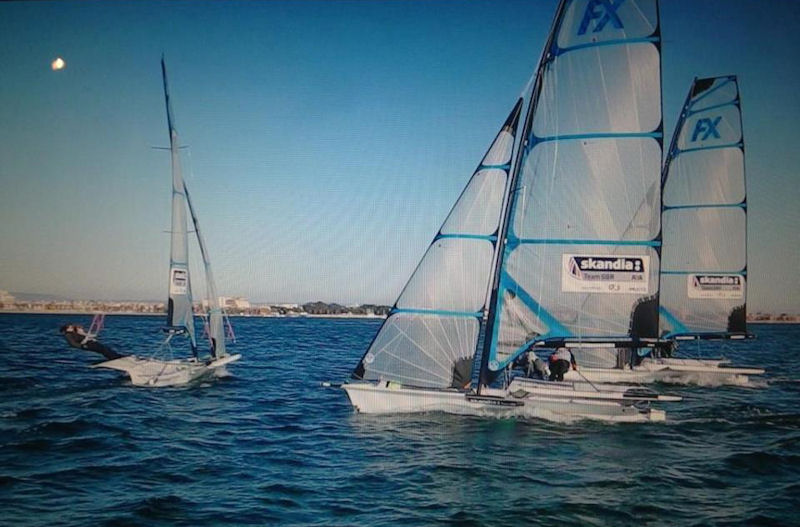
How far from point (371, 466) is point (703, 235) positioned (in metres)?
25.7

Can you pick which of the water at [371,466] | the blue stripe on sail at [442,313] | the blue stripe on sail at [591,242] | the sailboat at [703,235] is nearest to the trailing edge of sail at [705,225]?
the sailboat at [703,235]

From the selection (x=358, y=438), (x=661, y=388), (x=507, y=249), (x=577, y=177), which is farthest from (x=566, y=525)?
(x=661, y=388)

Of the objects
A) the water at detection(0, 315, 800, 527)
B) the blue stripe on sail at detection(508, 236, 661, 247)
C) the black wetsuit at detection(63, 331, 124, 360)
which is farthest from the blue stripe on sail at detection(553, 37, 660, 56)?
the black wetsuit at detection(63, 331, 124, 360)

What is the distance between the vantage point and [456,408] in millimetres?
19906

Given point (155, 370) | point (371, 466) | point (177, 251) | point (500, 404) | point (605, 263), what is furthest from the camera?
point (177, 251)

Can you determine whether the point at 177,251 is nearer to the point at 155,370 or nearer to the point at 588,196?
the point at 155,370

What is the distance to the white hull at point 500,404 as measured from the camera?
64.6ft

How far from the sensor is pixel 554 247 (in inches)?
826

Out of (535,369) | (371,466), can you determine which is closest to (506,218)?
(535,369)

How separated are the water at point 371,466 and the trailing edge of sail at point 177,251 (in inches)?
214

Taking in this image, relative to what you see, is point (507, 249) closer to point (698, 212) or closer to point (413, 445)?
point (413, 445)

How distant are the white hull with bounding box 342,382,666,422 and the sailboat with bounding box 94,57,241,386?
40.5 feet

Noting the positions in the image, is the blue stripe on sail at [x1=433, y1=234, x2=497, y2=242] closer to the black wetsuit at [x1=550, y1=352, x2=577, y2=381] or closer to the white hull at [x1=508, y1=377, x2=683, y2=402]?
the white hull at [x1=508, y1=377, x2=683, y2=402]

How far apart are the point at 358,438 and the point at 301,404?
25.8ft
